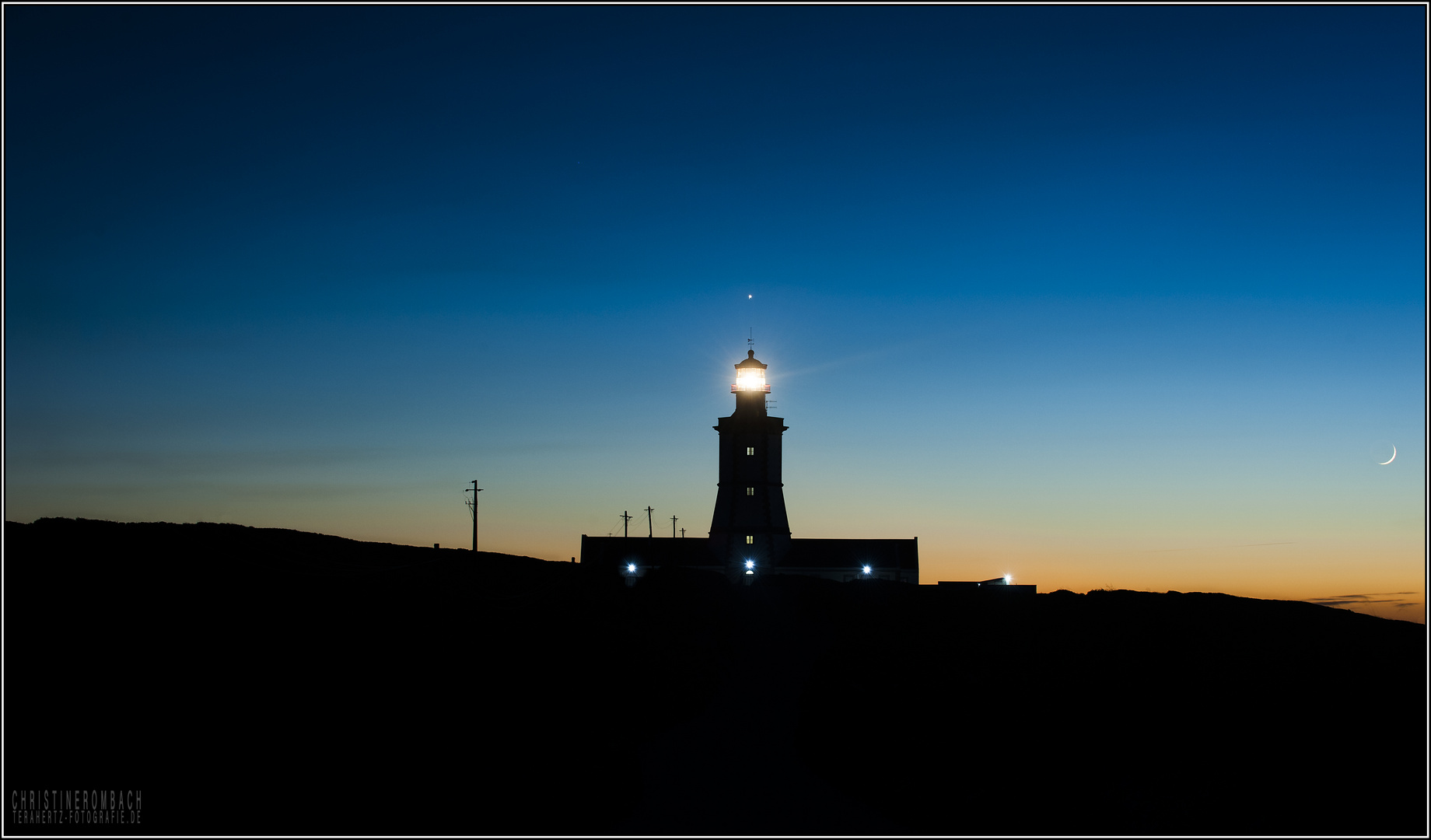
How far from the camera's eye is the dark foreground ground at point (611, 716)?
14602mm

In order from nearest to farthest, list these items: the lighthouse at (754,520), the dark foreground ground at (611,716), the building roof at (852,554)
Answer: the dark foreground ground at (611,716)
the lighthouse at (754,520)
the building roof at (852,554)

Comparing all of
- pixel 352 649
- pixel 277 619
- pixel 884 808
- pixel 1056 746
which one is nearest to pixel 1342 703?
pixel 1056 746

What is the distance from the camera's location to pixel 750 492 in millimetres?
65625

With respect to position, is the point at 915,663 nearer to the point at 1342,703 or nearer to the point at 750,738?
the point at 750,738

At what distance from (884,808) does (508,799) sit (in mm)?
7668

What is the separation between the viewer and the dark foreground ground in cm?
1460

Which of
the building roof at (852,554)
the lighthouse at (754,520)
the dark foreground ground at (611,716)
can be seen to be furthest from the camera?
the building roof at (852,554)

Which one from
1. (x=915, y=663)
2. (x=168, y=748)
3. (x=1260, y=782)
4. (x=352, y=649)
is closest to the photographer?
(x=168, y=748)

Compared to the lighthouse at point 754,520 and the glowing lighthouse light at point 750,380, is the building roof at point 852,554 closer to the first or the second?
the lighthouse at point 754,520

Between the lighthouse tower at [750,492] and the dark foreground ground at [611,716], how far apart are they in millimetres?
35089

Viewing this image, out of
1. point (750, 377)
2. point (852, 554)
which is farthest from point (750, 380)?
point (852, 554)

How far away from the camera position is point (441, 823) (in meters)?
14.8

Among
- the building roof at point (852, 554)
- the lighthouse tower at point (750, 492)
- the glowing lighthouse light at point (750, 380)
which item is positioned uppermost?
the glowing lighthouse light at point (750, 380)

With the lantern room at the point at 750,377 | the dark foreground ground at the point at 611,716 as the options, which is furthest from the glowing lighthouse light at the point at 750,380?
the dark foreground ground at the point at 611,716
